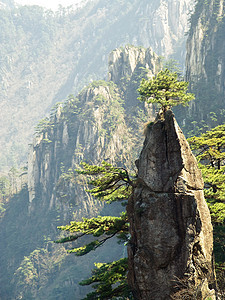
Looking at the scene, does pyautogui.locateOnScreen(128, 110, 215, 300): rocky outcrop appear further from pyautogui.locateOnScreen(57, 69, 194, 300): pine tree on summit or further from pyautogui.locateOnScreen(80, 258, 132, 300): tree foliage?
pyautogui.locateOnScreen(57, 69, 194, 300): pine tree on summit

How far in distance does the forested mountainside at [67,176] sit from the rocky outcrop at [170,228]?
57.1 meters

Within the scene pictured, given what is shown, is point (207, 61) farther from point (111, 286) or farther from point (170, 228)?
point (111, 286)

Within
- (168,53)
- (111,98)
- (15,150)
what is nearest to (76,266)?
(111,98)

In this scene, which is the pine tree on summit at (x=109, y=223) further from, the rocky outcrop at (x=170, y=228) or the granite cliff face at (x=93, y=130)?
the granite cliff face at (x=93, y=130)

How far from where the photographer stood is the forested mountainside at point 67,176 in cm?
6950

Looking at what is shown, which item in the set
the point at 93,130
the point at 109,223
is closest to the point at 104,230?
the point at 109,223

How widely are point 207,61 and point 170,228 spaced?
65.5 m

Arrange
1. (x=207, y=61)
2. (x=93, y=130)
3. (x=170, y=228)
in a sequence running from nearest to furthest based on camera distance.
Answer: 1. (x=170, y=228)
2. (x=207, y=61)
3. (x=93, y=130)

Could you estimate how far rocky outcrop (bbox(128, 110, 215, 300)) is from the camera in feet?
35.7

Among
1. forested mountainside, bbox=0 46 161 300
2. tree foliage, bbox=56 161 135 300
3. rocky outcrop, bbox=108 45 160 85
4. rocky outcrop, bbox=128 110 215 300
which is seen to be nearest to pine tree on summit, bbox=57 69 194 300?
tree foliage, bbox=56 161 135 300

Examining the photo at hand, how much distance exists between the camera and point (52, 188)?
92.7 metres

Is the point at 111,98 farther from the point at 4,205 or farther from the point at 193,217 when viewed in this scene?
the point at 193,217

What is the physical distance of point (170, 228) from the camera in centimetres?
1124

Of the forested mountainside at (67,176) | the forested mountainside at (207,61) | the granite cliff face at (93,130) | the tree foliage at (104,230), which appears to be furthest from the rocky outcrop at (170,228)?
the granite cliff face at (93,130)
